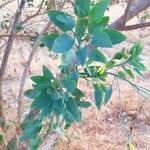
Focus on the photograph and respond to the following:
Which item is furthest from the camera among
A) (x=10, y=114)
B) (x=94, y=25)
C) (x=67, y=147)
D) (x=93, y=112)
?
(x=93, y=112)

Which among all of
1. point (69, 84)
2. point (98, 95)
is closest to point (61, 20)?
point (69, 84)

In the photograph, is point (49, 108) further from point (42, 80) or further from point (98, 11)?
point (98, 11)

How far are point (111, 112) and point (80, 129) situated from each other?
781 millimetres

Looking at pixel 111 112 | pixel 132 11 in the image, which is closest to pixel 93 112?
pixel 111 112

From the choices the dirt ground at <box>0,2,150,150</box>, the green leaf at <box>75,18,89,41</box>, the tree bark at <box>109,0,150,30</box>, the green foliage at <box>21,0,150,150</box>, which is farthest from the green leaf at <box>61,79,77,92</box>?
the dirt ground at <box>0,2,150,150</box>

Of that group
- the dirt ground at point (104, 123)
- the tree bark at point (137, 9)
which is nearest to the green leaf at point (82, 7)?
the tree bark at point (137, 9)

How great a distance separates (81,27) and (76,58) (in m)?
0.09

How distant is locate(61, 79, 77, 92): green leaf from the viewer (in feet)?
3.44

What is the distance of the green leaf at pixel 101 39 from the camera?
96 cm

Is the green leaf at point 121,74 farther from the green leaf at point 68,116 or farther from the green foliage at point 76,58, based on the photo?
the green leaf at point 68,116

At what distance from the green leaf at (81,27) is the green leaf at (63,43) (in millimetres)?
19

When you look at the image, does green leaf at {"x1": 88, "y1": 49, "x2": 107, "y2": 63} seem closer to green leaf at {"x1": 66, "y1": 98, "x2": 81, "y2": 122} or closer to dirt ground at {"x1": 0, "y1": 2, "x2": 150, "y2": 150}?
green leaf at {"x1": 66, "y1": 98, "x2": 81, "y2": 122}

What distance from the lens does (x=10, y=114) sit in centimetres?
401

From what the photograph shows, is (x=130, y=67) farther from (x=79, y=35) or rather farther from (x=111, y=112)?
(x=111, y=112)
